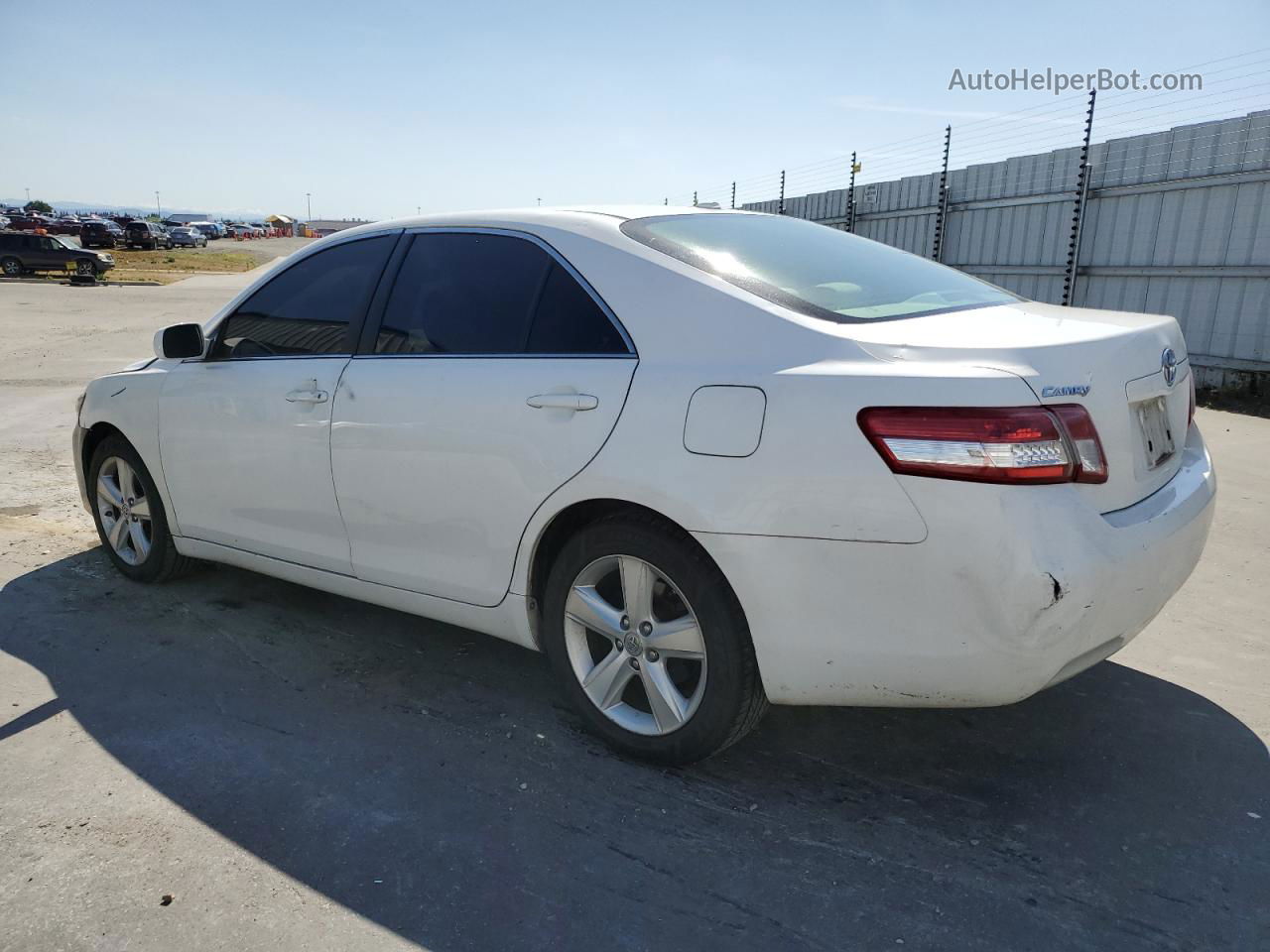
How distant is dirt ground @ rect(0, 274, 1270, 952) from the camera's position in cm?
223

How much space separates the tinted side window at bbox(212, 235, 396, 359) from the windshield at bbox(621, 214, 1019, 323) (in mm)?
1139

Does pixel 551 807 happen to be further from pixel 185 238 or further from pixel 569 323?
pixel 185 238

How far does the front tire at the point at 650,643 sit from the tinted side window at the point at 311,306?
1.37 m

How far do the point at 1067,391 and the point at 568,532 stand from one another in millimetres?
1458

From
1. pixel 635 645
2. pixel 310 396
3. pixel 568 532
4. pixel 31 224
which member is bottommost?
pixel 635 645

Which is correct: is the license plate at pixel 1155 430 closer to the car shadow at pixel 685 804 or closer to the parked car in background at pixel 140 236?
the car shadow at pixel 685 804

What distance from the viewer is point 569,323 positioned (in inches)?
116

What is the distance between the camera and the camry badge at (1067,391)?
2.27 m

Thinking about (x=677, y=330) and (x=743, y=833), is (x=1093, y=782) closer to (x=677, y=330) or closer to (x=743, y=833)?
(x=743, y=833)

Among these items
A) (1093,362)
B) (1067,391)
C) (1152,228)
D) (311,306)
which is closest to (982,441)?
(1067,391)

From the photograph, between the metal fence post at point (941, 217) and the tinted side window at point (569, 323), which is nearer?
the tinted side window at point (569, 323)

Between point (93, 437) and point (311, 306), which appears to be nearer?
point (311, 306)

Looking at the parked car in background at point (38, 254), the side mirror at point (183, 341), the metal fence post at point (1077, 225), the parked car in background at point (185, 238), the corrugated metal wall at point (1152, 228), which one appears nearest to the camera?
the side mirror at point (183, 341)

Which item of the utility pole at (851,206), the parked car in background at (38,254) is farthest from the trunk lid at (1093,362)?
the parked car in background at (38,254)
